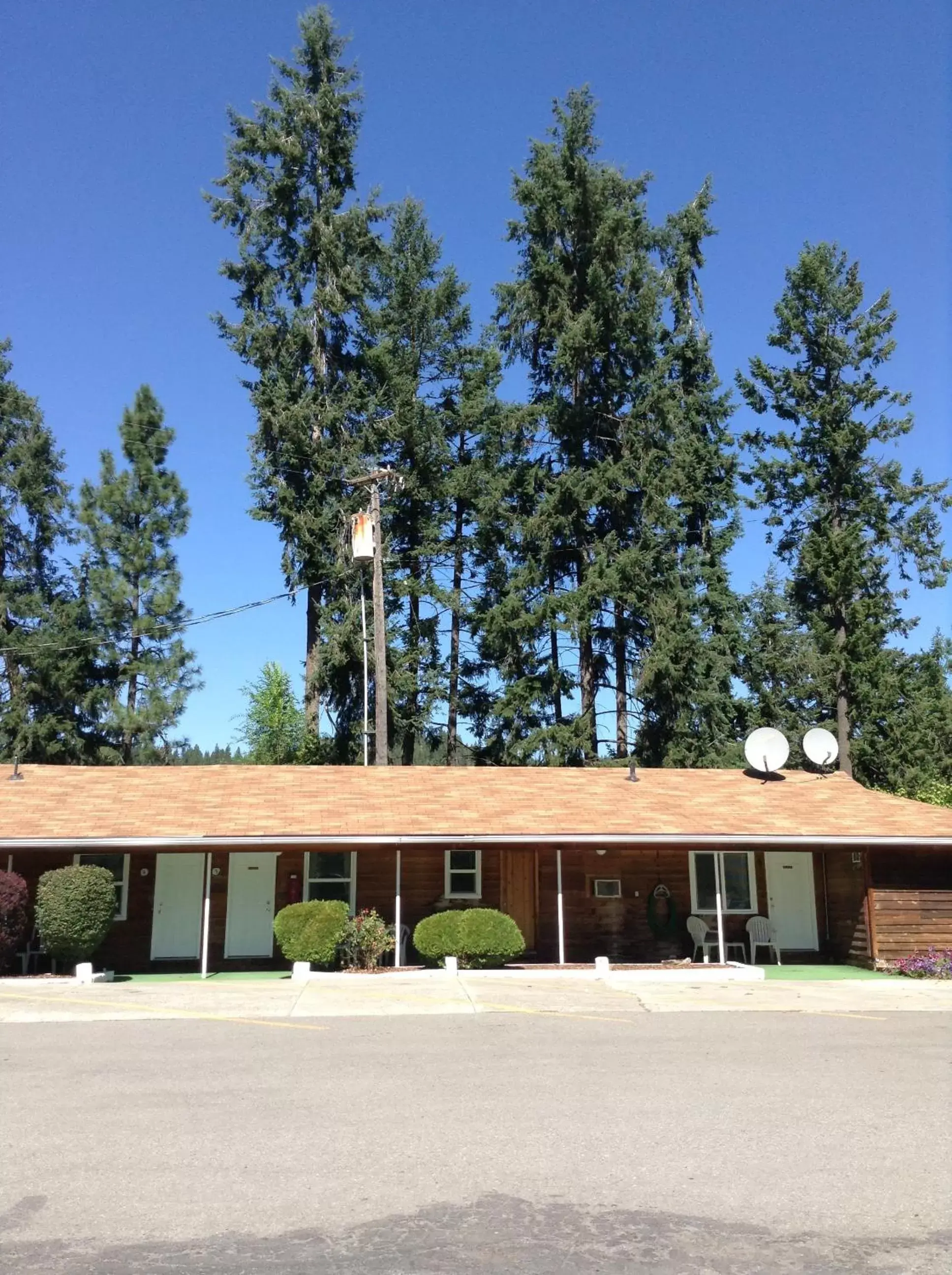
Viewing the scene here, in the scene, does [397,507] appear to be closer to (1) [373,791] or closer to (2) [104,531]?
(2) [104,531]

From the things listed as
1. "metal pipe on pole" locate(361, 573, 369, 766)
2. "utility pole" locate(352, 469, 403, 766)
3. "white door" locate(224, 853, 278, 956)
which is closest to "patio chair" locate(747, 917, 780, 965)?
"white door" locate(224, 853, 278, 956)

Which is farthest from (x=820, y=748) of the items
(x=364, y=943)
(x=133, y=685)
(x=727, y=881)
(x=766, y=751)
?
(x=133, y=685)

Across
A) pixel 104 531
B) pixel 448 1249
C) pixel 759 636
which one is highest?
pixel 104 531

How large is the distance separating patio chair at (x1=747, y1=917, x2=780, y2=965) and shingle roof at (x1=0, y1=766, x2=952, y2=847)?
76.6 inches

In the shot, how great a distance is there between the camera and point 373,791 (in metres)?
19.4

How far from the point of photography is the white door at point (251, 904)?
1759cm

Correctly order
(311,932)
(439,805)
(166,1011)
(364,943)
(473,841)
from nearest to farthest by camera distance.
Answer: (166,1011), (311,932), (473,841), (364,943), (439,805)

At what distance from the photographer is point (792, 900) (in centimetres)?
1881

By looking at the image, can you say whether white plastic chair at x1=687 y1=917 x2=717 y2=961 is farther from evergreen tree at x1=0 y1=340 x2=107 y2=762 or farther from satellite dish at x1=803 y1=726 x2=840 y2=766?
evergreen tree at x1=0 y1=340 x2=107 y2=762

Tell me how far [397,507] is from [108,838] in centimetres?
2002

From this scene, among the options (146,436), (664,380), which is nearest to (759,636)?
(664,380)

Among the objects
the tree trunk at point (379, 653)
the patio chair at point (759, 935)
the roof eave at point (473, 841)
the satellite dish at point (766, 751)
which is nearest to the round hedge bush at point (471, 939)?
the roof eave at point (473, 841)

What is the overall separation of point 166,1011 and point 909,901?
477 inches

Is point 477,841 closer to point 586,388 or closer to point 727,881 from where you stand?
point 727,881
